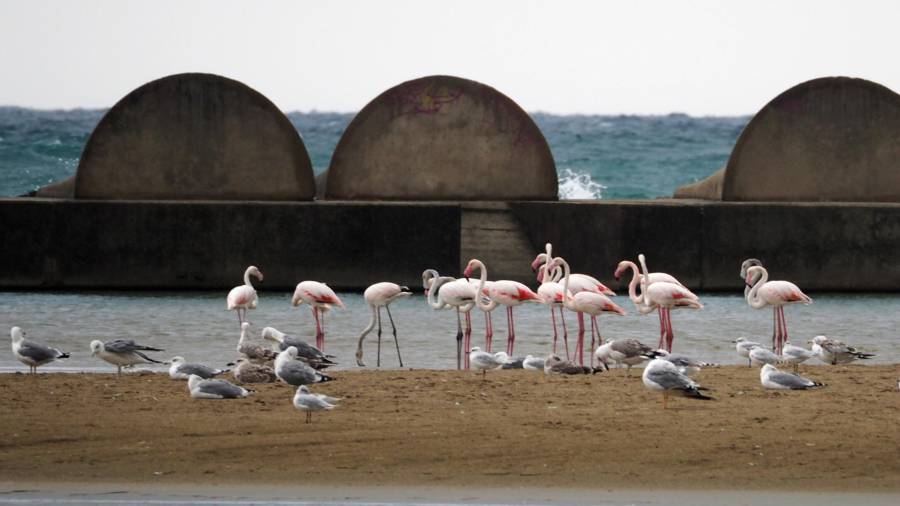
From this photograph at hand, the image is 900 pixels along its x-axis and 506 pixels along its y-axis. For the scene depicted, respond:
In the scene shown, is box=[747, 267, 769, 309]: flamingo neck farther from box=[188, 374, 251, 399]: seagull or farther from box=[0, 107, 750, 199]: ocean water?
box=[0, 107, 750, 199]: ocean water

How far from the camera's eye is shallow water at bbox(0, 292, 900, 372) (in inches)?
578

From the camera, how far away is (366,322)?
17.1 metres

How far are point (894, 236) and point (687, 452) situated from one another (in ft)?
38.2

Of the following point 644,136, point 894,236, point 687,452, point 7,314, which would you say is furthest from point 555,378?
point 644,136

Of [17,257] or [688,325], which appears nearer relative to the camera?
[688,325]

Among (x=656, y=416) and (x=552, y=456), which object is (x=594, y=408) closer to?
(x=656, y=416)

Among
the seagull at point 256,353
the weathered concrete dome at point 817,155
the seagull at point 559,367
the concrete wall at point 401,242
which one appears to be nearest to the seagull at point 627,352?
the seagull at point 559,367

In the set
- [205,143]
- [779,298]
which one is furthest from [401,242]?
[779,298]

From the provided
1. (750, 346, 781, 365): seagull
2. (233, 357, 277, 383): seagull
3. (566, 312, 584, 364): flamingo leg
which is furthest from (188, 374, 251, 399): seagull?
(750, 346, 781, 365): seagull

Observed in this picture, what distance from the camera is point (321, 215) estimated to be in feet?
64.7

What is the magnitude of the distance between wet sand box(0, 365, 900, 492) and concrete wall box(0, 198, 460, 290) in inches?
307

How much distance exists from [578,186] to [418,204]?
41460mm

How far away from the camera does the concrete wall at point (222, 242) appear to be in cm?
1972

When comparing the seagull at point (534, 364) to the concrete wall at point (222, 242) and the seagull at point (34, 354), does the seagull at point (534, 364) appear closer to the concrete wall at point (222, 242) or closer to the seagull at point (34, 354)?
the seagull at point (34, 354)
